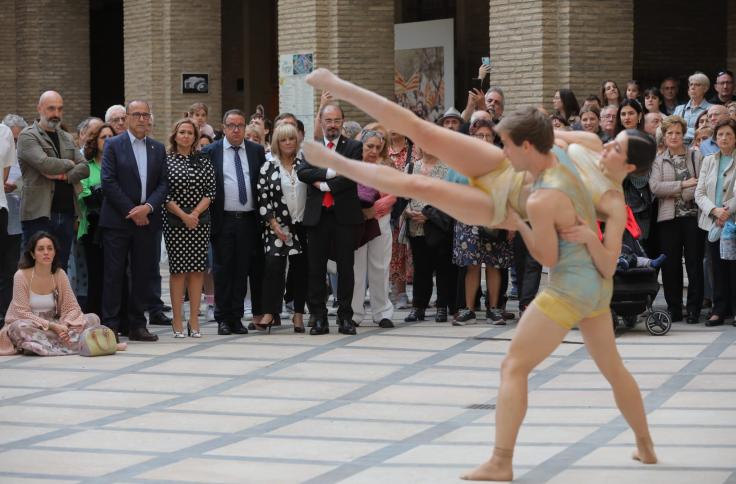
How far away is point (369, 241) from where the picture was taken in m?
12.6

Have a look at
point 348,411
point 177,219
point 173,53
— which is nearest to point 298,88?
point 173,53

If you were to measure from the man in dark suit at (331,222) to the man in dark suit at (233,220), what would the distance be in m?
0.52

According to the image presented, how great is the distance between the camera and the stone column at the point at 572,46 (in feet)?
56.7

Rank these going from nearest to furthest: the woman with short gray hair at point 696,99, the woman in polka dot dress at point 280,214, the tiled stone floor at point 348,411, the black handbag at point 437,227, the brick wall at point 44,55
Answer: the tiled stone floor at point 348,411
the woman in polka dot dress at point 280,214
the black handbag at point 437,227
the woman with short gray hair at point 696,99
the brick wall at point 44,55

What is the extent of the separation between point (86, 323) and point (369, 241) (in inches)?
106

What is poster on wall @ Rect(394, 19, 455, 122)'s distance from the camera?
→ 22609 millimetres

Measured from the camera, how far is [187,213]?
1188cm

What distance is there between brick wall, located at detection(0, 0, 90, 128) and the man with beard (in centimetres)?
1665

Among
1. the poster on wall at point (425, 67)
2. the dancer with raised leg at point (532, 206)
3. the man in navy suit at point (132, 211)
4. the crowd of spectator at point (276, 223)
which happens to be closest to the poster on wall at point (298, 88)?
the poster on wall at point (425, 67)

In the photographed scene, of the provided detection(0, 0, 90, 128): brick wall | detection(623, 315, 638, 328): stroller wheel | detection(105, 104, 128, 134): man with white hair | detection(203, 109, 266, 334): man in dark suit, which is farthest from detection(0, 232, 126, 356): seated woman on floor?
detection(0, 0, 90, 128): brick wall

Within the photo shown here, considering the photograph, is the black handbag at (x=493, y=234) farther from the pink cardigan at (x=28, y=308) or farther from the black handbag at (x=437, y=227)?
the pink cardigan at (x=28, y=308)

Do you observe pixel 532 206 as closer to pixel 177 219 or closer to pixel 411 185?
pixel 411 185

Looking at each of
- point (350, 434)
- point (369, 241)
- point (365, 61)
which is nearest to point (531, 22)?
point (365, 61)

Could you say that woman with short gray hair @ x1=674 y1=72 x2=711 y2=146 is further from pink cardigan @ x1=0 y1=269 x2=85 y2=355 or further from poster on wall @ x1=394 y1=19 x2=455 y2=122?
poster on wall @ x1=394 y1=19 x2=455 y2=122
